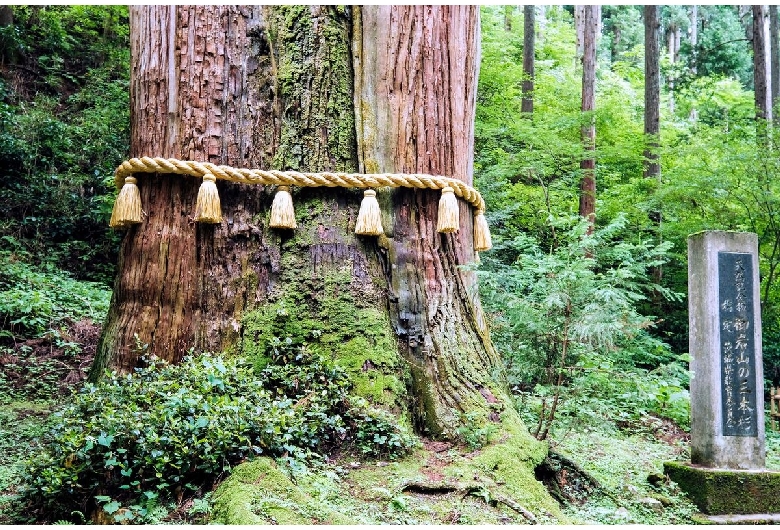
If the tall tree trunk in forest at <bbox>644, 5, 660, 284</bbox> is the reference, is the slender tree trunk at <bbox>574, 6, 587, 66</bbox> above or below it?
above

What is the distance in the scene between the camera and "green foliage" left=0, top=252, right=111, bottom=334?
21.8 feet

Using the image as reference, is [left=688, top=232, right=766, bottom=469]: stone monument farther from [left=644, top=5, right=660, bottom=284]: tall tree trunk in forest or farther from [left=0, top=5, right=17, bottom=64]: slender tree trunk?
[left=0, top=5, right=17, bottom=64]: slender tree trunk

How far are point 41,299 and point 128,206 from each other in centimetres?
388

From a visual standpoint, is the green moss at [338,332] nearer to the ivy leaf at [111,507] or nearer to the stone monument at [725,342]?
the ivy leaf at [111,507]

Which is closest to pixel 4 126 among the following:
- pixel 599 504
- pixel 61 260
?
pixel 61 260

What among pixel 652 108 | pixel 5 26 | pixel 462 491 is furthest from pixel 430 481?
pixel 5 26

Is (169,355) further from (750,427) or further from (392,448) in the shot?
(750,427)

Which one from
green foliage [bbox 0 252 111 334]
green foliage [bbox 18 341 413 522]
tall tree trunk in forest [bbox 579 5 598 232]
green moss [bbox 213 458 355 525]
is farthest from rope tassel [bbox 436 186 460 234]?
tall tree trunk in forest [bbox 579 5 598 232]

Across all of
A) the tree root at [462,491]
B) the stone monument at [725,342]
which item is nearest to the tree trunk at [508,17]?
the stone monument at [725,342]

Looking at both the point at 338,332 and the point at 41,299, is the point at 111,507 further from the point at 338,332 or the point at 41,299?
the point at 41,299

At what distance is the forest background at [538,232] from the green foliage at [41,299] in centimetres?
2

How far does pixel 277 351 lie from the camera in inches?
139

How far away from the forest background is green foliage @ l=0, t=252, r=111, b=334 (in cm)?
2

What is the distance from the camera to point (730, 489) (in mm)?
4320
